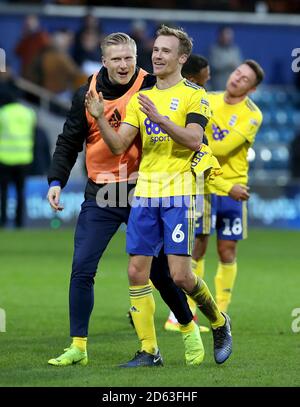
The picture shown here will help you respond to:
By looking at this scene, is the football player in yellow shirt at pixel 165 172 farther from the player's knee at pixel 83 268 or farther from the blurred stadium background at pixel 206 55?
the blurred stadium background at pixel 206 55

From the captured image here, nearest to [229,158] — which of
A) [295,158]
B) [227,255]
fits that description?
[227,255]

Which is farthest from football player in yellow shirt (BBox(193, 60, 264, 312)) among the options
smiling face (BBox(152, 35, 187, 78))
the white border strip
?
the white border strip

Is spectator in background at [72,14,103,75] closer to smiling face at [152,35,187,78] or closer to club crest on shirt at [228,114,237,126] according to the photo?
club crest on shirt at [228,114,237,126]

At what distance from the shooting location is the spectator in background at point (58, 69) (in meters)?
23.0

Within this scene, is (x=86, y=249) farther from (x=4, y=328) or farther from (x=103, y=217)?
(x=4, y=328)

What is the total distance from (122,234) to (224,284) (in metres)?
9.64

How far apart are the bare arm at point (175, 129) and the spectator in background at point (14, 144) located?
12924mm

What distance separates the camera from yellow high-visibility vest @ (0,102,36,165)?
20641mm

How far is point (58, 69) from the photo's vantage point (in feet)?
76.3

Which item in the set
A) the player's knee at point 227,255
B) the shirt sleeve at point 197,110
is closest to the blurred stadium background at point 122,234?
the player's knee at point 227,255

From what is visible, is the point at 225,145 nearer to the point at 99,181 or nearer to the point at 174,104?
the point at 99,181

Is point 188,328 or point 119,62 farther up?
point 119,62

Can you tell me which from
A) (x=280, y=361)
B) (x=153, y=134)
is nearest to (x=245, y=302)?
(x=280, y=361)

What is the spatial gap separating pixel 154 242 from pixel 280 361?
1.32 m
